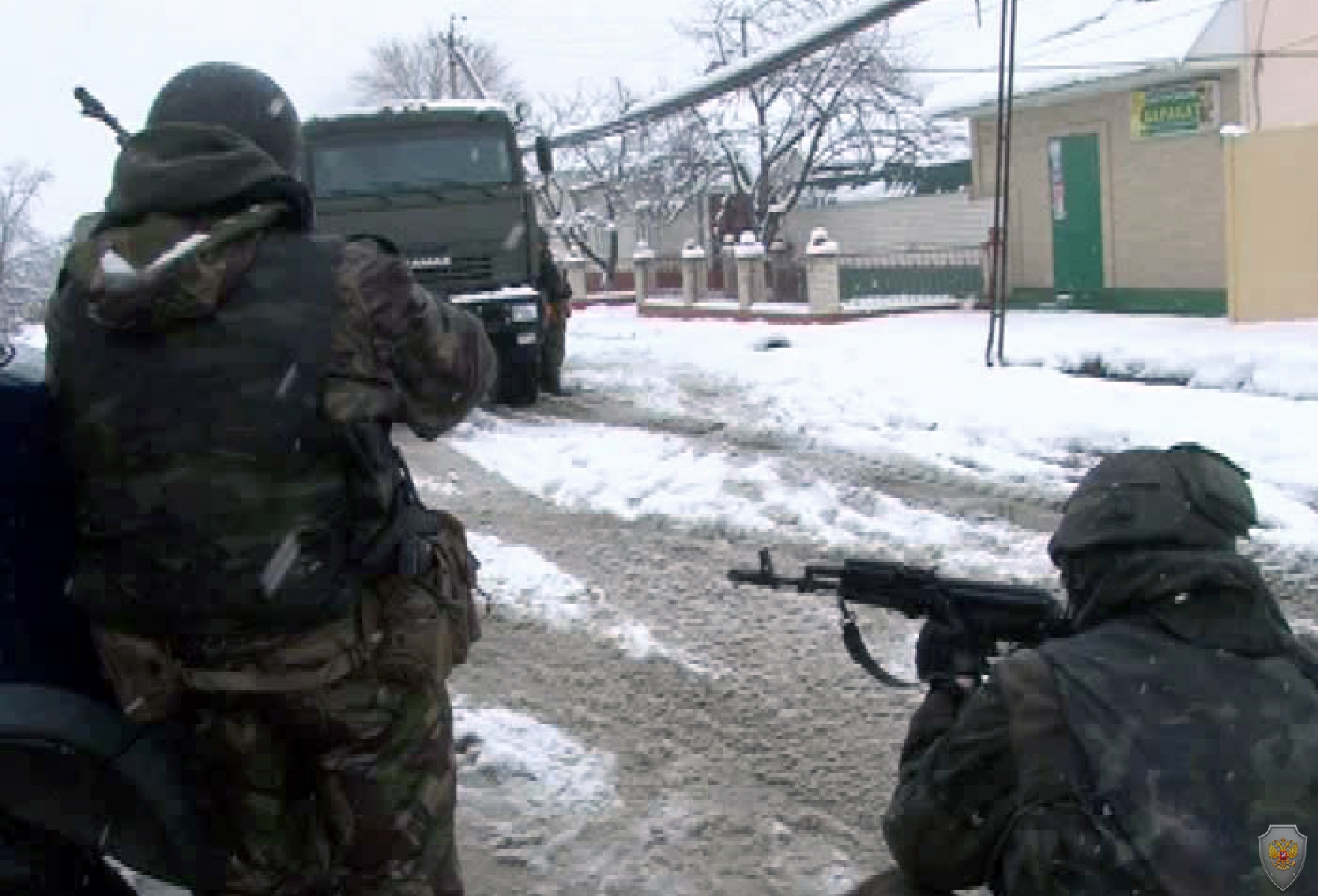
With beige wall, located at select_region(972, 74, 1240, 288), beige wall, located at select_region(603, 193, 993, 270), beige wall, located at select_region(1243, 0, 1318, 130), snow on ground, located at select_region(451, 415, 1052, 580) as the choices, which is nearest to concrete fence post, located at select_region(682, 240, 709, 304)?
beige wall, located at select_region(603, 193, 993, 270)

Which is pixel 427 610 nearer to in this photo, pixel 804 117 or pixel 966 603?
pixel 966 603

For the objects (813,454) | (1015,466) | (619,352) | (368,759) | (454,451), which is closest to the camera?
(368,759)

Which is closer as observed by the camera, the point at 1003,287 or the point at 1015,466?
the point at 1015,466

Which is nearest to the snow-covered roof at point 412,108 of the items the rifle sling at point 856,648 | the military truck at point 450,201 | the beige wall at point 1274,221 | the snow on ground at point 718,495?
the military truck at point 450,201

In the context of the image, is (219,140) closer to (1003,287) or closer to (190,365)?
(190,365)

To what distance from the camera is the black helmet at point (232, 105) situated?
2.33m

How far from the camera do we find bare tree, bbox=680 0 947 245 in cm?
3092

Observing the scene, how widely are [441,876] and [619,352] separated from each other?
16.0 meters

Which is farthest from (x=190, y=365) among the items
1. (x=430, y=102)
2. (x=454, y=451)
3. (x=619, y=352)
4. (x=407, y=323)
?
(x=619, y=352)

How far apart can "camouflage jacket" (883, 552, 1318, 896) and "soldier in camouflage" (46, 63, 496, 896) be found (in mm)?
984

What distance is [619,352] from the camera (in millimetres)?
18359

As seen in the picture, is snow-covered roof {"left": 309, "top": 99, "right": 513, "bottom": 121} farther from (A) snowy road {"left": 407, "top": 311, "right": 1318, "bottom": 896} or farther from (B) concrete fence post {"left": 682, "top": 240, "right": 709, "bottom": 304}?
(B) concrete fence post {"left": 682, "top": 240, "right": 709, "bottom": 304}

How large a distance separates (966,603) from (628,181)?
4240cm

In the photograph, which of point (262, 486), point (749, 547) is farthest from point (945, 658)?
point (749, 547)
